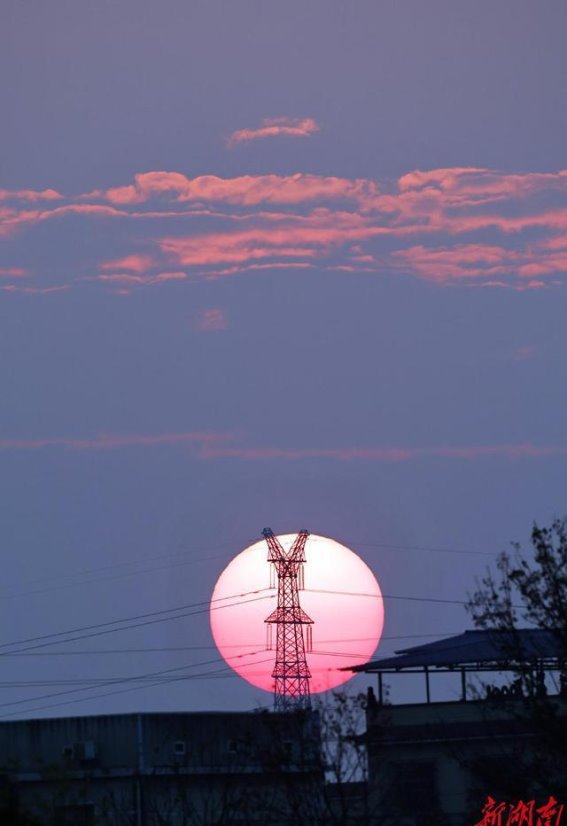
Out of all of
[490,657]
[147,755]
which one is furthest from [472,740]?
[147,755]

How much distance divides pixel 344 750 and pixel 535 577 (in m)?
7.53

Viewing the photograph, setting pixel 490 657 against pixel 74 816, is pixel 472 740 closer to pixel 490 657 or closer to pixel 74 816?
pixel 490 657

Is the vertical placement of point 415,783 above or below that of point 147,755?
below

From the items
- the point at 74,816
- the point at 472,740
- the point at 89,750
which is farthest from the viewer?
the point at 89,750

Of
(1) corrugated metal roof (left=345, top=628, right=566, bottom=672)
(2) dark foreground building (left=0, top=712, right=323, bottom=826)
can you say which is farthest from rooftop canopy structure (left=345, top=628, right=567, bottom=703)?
(2) dark foreground building (left=0, top=712, right=323, bottom=826)

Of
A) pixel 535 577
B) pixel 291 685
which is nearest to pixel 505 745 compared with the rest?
pixel 535 577

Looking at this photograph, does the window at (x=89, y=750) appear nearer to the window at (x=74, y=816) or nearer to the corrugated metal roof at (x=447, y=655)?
the corrugated metal roof at (x=447, y=655)

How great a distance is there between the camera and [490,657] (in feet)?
155

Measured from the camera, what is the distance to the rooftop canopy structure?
→ 3044cm

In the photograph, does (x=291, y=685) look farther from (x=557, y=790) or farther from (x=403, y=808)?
(x=557, y=790)

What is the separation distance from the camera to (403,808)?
4494cm

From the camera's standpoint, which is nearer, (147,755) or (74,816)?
(74,816)

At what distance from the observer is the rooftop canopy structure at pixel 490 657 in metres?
30.4

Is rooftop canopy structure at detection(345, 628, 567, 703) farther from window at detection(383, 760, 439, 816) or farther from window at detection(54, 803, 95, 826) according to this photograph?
window at detection(54, 803, 95, 826)
